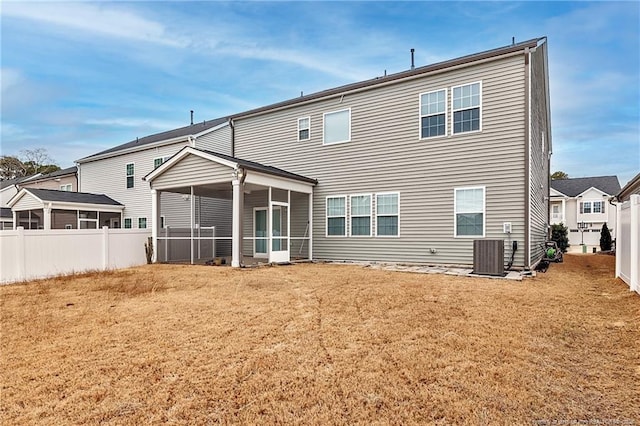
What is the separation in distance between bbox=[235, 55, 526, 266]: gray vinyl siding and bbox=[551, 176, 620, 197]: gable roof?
30909mm

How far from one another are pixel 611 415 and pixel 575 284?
717cm

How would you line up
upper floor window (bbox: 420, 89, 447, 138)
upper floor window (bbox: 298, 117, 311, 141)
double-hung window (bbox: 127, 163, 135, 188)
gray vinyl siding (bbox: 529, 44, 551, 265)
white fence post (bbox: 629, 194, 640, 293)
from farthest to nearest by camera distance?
double-hung window (bbox: 127, 163, 135, 188), upper floor window (bbox: 298, 117, 311, 141), upper floor window (bbox: 420, 89, 447, 138), gray vinyl siding (bbox: 529, 44, 551, 265), white fence post (bbox: 629, 194, 640, 293)

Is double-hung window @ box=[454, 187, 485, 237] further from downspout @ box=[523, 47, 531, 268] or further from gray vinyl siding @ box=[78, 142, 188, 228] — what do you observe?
gray vinyl siding @ box=[78, 142, 188, 228]

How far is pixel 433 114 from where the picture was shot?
11914mm

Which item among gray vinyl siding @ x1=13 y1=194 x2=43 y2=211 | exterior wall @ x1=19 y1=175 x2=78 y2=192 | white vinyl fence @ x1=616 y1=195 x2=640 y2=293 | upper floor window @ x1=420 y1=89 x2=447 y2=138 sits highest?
upper floor window @ x1=420 y1=89 x2=447 y2=138

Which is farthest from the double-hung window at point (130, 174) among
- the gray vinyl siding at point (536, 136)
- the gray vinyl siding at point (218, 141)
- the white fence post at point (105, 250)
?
the gray vinyl siding at point (536, 136)

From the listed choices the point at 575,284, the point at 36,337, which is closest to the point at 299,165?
the point at 575,284

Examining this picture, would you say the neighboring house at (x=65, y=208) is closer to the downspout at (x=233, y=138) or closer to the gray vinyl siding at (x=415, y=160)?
the downspout at (x=233, y=138)

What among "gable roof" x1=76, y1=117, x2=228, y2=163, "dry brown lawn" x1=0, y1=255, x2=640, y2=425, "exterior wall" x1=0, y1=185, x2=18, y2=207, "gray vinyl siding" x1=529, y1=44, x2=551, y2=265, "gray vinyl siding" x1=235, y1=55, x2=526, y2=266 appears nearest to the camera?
"dry brown lawn" x1=0, y1=255, x2=640, y2=425

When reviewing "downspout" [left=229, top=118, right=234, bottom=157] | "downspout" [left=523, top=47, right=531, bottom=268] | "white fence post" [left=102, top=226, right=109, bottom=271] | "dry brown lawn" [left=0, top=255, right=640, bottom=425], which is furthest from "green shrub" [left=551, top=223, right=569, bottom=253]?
"white fence post" [left=102, top=226, right=109, bottom=271]

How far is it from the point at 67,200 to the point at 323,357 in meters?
19.5

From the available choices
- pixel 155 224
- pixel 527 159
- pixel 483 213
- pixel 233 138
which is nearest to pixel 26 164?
pixel 233 138

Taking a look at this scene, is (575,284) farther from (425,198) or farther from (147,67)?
(147,67)

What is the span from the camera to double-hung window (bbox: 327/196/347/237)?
13.7 m
